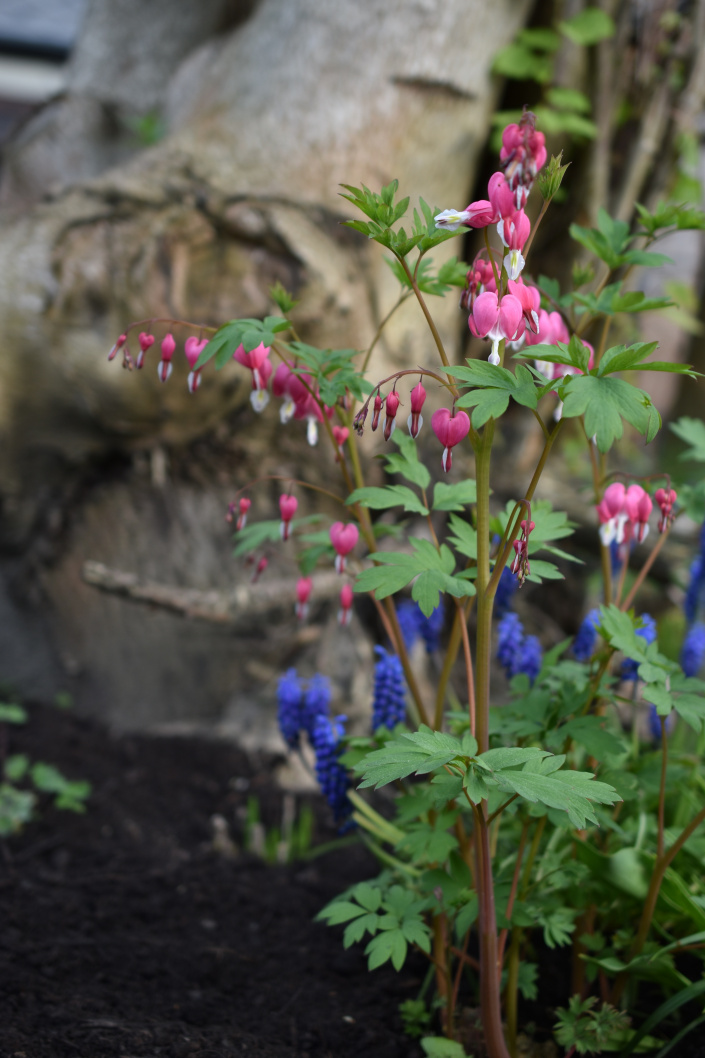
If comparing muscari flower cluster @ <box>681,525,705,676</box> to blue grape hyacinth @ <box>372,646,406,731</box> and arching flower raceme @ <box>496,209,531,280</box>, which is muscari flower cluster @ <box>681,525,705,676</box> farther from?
arching flower raceme @ <box>496,209,531,280</box>

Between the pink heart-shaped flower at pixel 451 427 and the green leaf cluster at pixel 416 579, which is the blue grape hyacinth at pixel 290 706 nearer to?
the green leaf cluster at pixel 416 579

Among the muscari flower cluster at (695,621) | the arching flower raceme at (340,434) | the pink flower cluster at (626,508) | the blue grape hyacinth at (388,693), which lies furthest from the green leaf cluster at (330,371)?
the muscari flower cluster at (695,621)

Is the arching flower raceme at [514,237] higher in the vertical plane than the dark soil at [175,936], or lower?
higher

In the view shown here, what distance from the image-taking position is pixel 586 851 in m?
1.51

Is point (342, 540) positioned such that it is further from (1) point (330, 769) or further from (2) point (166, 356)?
(1) point (330, 769)

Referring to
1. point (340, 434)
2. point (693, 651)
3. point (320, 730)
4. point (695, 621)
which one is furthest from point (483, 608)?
point (695, 621)

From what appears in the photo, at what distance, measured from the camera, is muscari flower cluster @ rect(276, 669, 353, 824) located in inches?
66.8

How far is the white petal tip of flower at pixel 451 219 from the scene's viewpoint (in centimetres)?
104

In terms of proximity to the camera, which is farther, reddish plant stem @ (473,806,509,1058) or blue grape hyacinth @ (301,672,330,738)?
blue grape hyacinth @ (301,672,330,738)

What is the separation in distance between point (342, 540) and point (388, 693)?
1.50 ft

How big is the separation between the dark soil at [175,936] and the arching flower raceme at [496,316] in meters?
1.41

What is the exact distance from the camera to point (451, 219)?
3.41 feet

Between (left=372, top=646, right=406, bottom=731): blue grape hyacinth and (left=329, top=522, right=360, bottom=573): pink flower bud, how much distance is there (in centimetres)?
36

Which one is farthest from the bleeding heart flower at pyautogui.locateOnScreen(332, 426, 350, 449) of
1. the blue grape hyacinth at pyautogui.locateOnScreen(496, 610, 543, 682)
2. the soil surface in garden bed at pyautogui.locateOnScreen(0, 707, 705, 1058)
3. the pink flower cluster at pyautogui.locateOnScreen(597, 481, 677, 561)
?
the soil surface in garden bed at pyautogui.locateOnScreen(0, 707, 705, 1058)
